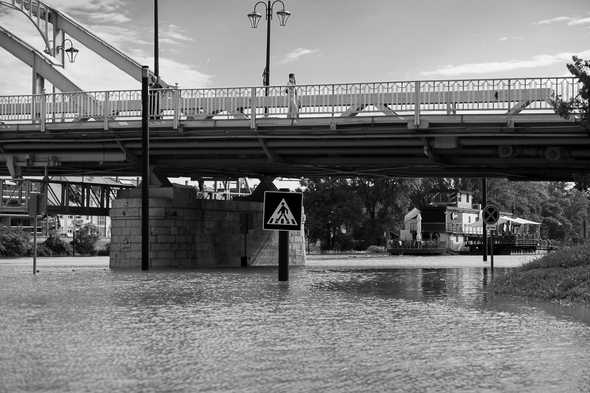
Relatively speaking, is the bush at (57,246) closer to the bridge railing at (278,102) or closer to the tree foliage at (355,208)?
the tree foliage at (355,208)

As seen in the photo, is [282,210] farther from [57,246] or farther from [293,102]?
[57,246]

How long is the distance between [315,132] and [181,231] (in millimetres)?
8699

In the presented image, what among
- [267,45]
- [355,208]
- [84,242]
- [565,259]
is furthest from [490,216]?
[84,242]

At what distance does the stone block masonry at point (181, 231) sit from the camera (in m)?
38.5

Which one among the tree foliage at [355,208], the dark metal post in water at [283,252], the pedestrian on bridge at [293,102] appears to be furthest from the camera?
the tree foliage at [355,208]

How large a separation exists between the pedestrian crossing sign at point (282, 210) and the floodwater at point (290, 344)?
3841 millimetres

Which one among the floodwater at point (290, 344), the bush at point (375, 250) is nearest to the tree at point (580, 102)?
the floodwater at point (290, 344)

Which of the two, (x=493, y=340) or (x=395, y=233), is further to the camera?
(x=395, y=233)

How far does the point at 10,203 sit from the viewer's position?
97812 millimetres

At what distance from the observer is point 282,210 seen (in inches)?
870

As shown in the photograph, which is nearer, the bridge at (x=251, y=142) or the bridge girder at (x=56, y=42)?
the bridge at (x=251, y=142)

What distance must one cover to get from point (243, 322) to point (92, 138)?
26023 mm

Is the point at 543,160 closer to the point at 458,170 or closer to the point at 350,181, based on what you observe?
the point at 458,170

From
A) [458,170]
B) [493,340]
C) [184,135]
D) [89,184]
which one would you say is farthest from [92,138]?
[89,184]
